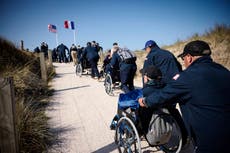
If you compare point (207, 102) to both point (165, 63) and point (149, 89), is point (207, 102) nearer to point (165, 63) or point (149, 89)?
point (149, 89)

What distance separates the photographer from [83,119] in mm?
5465

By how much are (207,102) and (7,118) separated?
249 centimetres

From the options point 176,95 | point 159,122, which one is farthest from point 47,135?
point 176,95

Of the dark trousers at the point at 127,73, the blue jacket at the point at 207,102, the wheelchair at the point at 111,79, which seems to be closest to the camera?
the blue jacket at the point at 207,102

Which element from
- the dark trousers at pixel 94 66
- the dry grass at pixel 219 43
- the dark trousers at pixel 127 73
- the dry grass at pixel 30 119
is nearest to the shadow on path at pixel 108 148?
the dry grass at pixel 30 119

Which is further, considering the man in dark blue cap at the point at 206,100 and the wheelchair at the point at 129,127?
the wheelchair at the point at 129,127

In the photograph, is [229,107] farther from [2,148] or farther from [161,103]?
[2,148]

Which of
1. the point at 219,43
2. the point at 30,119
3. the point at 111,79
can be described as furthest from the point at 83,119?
the point at 219,43

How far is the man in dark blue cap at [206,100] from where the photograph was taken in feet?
6.22

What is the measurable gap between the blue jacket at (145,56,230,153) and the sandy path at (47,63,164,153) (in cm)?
220

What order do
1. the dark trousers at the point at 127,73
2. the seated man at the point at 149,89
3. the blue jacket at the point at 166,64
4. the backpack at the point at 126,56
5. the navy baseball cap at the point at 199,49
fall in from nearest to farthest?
the navy baseball cap at the point at 199,49, the seated man at the point at 149,89, the blue jacket at the point at 166,64, the backpack at the point at 126,56, the dark trousers at the point at 127,73

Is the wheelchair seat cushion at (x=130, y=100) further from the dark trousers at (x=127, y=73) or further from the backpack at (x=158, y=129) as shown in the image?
the dark trousers at (x=127, y=73)

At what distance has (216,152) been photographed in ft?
6.41

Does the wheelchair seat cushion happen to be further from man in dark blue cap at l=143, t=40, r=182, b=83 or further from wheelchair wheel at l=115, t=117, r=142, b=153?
man in dark blue cap at l=143, t=40, r=182, b=83
